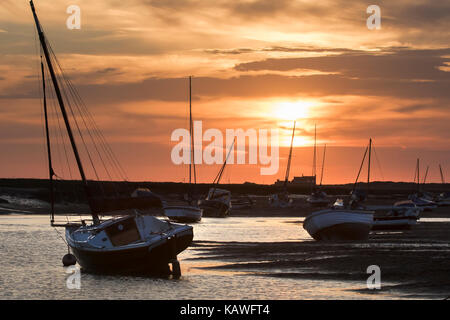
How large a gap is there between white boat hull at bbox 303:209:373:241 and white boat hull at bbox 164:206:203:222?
36342 mm

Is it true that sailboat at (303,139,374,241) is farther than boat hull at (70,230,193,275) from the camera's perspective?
Yes

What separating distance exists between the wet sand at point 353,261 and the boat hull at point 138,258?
10.4 feet

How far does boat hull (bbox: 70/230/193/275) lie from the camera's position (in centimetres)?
3434

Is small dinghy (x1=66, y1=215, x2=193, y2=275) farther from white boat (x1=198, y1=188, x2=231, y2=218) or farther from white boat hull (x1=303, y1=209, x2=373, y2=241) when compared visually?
white boat (x1=198, y1=188, x2=231, y2=218)

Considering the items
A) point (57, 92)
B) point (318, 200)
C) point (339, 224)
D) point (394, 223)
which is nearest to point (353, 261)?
point (339, 224)

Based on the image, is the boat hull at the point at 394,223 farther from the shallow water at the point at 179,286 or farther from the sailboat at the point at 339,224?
the shallow water at the point at 179,286

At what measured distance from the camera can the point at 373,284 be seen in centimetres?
2955

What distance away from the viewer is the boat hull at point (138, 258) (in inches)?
1352

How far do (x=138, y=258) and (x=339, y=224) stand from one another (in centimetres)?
2069

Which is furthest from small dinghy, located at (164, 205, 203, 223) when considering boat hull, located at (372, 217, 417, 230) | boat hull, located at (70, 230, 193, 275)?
boat hull, located at (70, 230, 193, 275)

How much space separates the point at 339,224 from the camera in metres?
51.0

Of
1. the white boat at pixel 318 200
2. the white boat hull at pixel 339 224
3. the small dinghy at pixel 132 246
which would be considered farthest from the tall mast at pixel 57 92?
the white boat at pixel 318 200

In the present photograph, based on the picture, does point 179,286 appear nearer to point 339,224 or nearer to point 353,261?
point 353,261
